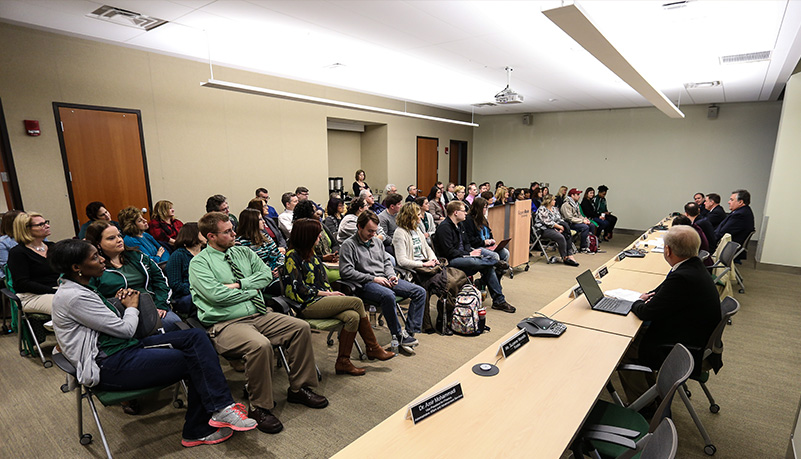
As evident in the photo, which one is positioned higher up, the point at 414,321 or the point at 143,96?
the point at 143,96

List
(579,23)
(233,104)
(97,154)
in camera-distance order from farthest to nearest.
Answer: (233,104) → (97,154) → (579,23)

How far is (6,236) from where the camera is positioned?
151 inches

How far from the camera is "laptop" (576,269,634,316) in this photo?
2693 mm

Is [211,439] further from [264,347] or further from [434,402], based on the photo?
[434,402]

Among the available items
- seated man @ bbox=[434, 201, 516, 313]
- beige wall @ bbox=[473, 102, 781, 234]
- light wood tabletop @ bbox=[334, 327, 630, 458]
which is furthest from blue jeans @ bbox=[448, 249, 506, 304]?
beige wall @ bbox=[473, 102, 781, 234]

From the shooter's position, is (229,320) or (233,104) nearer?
(229,320)

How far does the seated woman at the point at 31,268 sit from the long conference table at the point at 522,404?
323cm

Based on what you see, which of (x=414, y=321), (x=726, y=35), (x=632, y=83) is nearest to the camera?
(x=632, y=83)

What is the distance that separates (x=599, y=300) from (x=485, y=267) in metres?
1.74

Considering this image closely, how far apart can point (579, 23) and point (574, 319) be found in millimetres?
1730

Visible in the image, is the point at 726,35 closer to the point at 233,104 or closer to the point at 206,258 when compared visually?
the point at 206,258

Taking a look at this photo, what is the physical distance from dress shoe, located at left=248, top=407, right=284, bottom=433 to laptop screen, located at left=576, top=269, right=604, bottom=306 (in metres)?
2.22

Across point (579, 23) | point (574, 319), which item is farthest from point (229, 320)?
point (579, 23)

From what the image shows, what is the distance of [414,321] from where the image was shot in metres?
3.76
